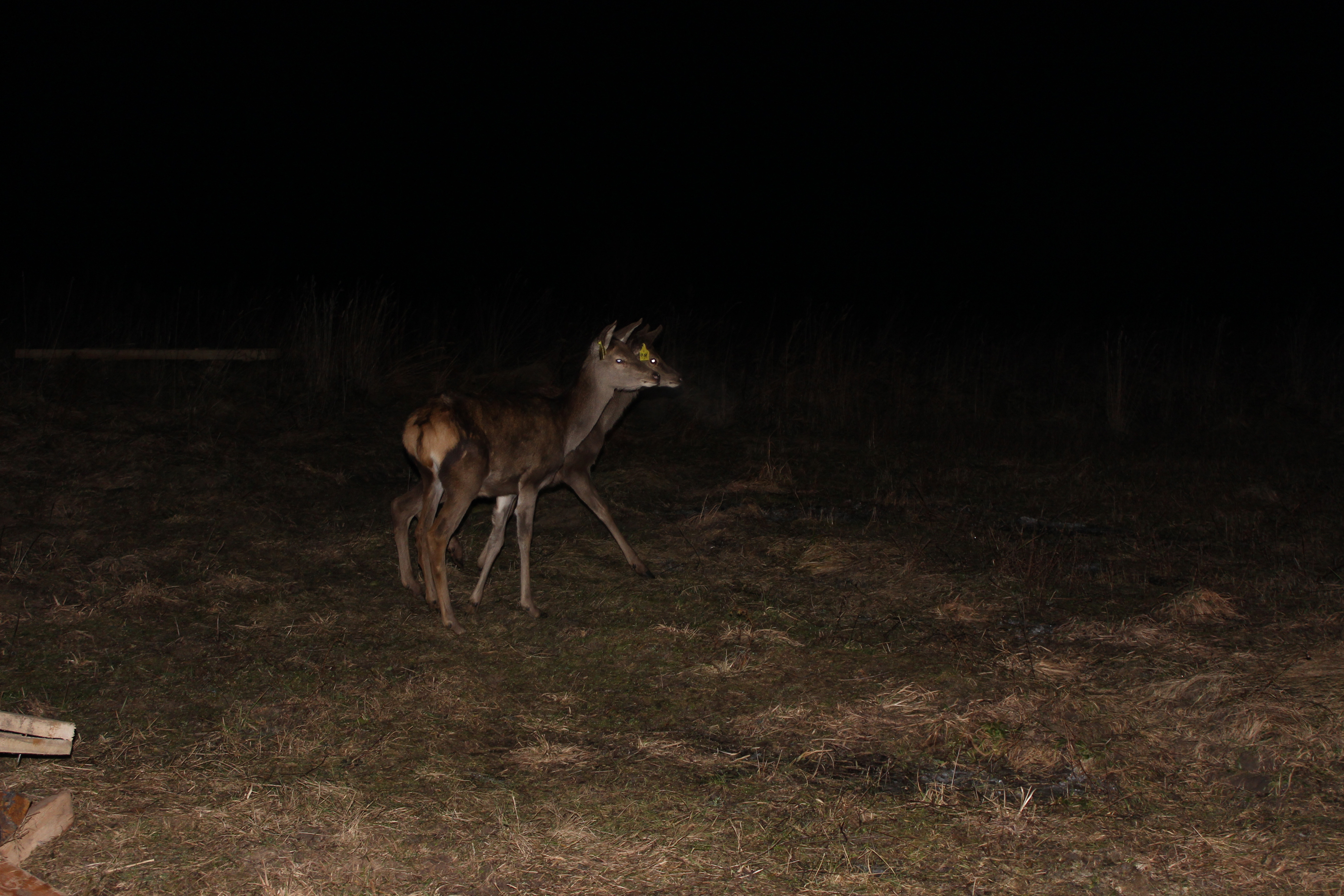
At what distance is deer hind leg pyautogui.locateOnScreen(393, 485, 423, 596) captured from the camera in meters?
7.24

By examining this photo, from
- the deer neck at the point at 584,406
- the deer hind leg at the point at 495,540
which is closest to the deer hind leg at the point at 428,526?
the deer hind leg at the point at 495,540

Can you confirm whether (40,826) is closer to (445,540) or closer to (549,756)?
(549,756)

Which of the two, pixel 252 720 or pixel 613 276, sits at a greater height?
pixel 613 276

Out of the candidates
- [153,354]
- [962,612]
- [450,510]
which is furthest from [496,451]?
[153,354]

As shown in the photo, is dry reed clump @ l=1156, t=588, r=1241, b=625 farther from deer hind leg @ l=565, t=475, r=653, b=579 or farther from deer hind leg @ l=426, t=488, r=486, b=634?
deer hind leg @ l=426, t=488, r=486, b=634

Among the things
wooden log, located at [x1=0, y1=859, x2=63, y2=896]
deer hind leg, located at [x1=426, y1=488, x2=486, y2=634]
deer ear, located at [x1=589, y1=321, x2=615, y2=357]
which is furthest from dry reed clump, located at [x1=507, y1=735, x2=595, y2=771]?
deer ear, located at [x1=589, y1=321, x2=615, y2=357]

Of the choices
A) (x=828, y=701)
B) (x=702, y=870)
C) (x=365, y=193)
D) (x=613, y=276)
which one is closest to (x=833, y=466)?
(x=828, y=701)

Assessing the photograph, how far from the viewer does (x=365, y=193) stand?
36906mm

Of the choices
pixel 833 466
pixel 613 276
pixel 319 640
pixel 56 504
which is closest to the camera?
pixel 319 640

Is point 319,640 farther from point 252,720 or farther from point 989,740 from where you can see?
point 989,740

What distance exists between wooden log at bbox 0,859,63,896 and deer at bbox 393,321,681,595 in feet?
11.3

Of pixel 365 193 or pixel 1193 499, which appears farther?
pixel 365 193

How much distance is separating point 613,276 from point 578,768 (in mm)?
15379

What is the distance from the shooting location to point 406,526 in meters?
7.27
